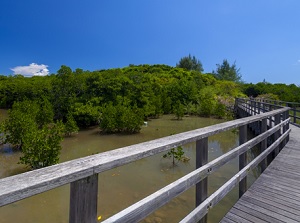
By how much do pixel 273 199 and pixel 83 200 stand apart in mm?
2767

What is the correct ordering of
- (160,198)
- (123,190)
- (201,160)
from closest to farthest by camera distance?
(160,198), (201,160), (123,190)

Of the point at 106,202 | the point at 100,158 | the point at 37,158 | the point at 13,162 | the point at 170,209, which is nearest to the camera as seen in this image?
the point at 100,158

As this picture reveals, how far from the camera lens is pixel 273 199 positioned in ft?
9.29

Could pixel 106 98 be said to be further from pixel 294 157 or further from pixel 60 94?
pixel 294 157

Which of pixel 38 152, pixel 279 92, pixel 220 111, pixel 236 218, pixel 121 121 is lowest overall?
pixel 38 152

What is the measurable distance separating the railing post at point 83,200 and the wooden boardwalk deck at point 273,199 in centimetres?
184

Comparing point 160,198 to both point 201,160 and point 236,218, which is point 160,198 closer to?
point 201,160

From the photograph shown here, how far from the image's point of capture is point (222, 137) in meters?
11.1

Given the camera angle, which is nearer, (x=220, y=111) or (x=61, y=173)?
(x=61, y=173)

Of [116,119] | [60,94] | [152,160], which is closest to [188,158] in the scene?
[152,160]

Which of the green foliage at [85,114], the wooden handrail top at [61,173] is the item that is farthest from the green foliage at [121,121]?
the wooden handrail top at [61,173]

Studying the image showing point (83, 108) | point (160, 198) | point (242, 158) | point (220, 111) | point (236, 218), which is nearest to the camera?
point (160, 198)

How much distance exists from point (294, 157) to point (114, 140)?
7660 mm

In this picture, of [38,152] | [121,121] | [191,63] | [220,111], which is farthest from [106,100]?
[191,63]
